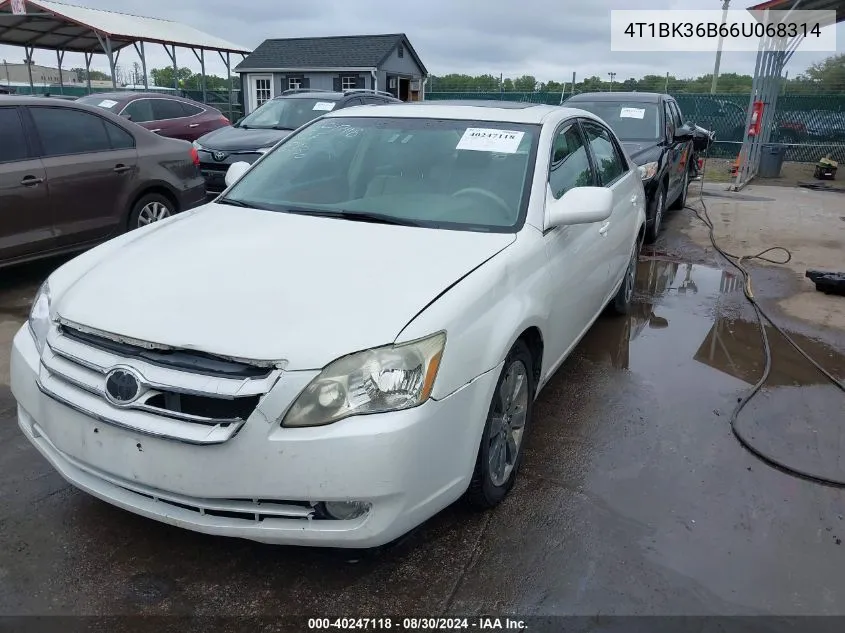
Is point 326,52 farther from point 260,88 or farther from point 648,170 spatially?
point 648,170

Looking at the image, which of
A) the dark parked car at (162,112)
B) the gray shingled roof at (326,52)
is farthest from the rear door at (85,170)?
the gray shingled roof at (326,52)

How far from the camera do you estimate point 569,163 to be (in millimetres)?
3934

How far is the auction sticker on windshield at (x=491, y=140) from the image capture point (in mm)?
3576

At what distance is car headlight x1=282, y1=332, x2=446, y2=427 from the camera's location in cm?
218

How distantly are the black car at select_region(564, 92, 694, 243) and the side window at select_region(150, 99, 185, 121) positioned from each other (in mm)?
7121

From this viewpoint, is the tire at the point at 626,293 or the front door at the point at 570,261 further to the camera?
the tire at the point at 626,293

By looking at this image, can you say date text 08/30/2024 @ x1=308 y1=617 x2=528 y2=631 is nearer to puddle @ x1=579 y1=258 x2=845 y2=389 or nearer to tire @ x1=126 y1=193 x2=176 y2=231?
puddle @ x1=579 y1=258 x2=845 y2=389

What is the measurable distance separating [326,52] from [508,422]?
29179mm

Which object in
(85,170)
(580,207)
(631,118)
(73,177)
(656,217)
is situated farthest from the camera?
(631,118)

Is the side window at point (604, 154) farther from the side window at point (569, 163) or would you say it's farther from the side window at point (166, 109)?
the side window at point (166, 109)

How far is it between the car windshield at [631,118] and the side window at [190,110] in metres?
7.37

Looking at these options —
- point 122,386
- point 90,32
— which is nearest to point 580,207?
point 122,386

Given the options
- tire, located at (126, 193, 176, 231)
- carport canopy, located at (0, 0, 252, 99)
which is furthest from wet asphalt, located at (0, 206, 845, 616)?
carport canopy, located at (0, 0, 252, 99)

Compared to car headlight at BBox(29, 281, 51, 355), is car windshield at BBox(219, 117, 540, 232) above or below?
above
